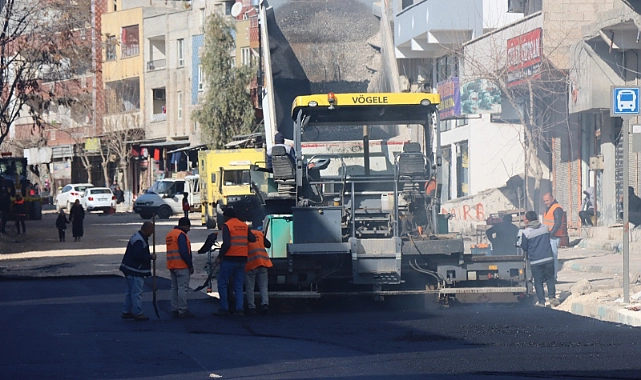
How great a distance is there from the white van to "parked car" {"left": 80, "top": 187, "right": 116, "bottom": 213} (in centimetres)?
741

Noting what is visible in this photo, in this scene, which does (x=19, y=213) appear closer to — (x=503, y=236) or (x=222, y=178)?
(x=222, y=178)

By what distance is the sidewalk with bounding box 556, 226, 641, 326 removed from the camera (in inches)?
539

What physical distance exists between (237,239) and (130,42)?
5307cm

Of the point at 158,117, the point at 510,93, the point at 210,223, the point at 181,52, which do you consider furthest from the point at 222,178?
the point at 158,117

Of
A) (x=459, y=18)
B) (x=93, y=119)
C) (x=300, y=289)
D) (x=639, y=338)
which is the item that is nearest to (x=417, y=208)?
(x=300, y=289)

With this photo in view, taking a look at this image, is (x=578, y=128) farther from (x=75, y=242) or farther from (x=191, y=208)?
(x=191, y=208)

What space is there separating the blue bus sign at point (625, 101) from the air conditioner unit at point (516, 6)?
15905mm

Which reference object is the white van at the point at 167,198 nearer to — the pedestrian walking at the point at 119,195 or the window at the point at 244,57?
the window at the point at 244,57

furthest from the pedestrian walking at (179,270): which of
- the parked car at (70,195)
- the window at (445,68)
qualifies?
the parked car at (70,195)

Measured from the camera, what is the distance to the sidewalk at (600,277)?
539 inches

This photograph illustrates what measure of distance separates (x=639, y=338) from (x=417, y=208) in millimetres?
4068

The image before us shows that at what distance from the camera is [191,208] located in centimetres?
4416

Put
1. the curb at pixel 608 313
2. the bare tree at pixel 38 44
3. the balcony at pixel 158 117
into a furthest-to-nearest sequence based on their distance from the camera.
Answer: the balcony at pixel 158 117 < the bare tree at pixel 38 44 < the curb at pixel 608 313

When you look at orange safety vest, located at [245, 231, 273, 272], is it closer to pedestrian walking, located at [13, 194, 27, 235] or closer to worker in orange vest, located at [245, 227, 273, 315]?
worker in orange vest, located at [245, 227, 273, 315]
